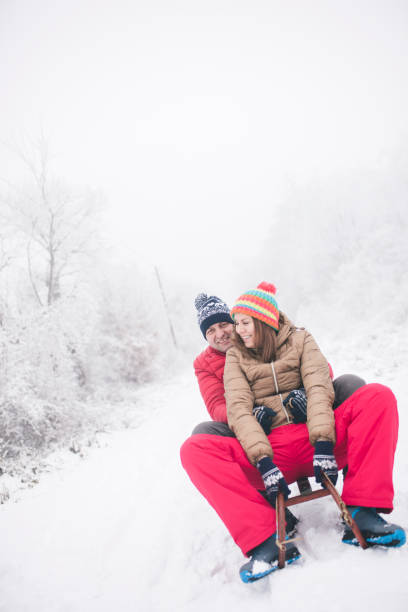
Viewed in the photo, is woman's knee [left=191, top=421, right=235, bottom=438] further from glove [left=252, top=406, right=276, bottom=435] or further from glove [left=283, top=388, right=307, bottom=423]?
glove [left=283, top=388, right=307, bottom=423]

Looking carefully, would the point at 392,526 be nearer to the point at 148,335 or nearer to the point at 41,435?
the point at 41,435

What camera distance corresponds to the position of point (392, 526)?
146 centimetres

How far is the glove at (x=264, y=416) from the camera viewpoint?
2.12m

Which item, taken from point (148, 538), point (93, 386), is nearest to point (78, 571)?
point (148, 538)

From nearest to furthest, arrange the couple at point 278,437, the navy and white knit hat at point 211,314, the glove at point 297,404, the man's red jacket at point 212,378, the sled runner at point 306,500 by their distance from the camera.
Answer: the sled runner at point 306,500
the couple at point 278,437
the glove at point 297,404
the man's red jacket at point 212,378
the navy and white knit hat at point 211,314

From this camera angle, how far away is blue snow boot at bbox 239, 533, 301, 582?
1.56 metres

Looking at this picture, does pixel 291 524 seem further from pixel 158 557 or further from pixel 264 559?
pixel 158 557

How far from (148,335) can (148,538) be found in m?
14.6

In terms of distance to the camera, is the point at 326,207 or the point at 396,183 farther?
the point at 326,207

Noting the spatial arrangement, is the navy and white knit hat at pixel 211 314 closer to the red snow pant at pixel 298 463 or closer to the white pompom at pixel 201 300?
the white pompom at pixel 201 300

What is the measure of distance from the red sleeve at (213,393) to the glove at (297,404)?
572mm

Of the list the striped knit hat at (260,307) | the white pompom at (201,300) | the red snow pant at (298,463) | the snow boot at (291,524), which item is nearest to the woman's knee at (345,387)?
the red snow pant at (298,463)

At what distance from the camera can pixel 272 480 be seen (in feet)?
5.82

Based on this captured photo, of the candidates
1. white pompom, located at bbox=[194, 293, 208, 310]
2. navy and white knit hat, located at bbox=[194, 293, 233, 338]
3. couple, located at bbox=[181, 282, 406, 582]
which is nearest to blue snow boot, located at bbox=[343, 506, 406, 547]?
couple, located at bbox=[181, 282, 406, 582]
